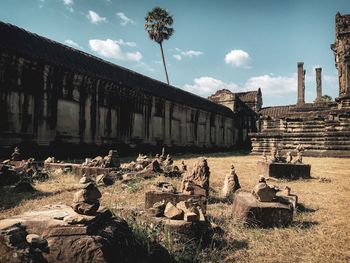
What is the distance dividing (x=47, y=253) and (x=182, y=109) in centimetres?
2360

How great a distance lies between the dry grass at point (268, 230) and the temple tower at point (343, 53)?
17.4 m

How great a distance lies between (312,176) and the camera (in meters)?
11.0

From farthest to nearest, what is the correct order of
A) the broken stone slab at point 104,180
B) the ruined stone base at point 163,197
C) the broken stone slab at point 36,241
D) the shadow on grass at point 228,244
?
1. the broken stone slab at point 104,180
2. the ruined stone base at point 163,197
3. the shadow on grass at point 228,244
4. the broken stone slab at point 36,241

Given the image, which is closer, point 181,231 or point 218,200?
point 181,231

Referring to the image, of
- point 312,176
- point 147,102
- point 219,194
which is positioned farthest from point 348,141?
point 219,194

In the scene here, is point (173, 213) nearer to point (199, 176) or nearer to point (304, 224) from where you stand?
point (304, 224)

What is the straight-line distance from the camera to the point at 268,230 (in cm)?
474

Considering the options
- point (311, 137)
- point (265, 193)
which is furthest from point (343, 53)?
point (265, 193)

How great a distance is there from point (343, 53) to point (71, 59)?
2122 cm

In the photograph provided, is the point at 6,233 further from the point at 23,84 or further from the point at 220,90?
the point at 220,90

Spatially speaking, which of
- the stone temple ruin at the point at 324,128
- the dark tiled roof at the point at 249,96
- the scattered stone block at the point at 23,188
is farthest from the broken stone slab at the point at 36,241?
the dark tiled roof at the point at 249,96

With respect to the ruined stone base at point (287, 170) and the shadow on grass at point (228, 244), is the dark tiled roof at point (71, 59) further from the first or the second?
the shadow on grass at point (228, 244)

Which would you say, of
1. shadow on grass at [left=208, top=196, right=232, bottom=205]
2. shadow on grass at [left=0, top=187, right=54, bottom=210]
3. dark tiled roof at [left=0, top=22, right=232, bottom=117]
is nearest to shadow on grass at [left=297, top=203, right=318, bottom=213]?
shadow on grass at [left=208, top=196, right=232, bottom=205]

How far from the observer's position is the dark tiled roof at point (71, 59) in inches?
527
